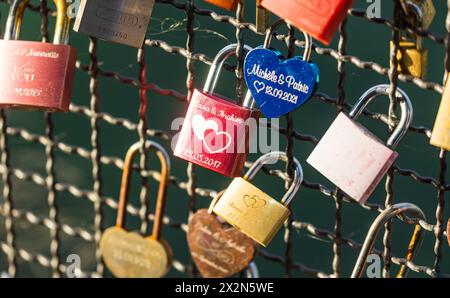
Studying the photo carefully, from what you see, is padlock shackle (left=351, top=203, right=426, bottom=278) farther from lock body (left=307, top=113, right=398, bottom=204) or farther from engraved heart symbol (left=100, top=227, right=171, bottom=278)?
engraved heart symbol (left=100, top=227, right=171, bottom=278)

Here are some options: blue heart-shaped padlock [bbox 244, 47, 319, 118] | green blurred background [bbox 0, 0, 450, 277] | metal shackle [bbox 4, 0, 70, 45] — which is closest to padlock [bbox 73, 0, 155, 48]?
metal shackle [bbox 4, 0, 70, 45]

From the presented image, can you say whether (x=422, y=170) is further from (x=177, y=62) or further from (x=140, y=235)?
(x=140, y=235)

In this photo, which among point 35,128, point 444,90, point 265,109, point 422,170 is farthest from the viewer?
point 35,128

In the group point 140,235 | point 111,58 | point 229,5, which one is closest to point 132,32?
point 229,5

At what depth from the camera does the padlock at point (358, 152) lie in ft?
4.13

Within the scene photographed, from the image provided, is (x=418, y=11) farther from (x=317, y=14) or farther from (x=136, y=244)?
(x=136, y=244)

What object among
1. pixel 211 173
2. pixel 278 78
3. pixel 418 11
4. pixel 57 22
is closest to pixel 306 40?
pixel 278 78

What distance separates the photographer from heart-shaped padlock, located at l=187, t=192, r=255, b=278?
57.1 inches

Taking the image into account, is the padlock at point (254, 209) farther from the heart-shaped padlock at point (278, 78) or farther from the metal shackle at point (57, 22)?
the metal shackle at point (57, 22)

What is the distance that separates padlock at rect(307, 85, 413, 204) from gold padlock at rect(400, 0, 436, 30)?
92mm

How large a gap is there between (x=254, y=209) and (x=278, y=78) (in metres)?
0.19

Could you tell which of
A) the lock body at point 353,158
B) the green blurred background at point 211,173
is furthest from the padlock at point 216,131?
the green blurred background at point 211,173
